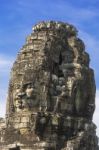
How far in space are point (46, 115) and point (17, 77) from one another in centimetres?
374

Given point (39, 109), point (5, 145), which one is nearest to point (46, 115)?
point (39, 109)

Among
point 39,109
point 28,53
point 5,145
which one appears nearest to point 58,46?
point 28,53

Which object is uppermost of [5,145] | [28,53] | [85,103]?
[28,53]

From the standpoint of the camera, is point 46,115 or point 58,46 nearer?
point 46,115

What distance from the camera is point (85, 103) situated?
46406mm

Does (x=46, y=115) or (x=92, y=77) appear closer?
(x=46, y=115)

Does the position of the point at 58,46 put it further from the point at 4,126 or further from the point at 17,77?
the point at 4,126

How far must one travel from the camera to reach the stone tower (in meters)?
44.0

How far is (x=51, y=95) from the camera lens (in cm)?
4491

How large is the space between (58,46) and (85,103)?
454 centimetres

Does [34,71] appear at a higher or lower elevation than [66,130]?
higher

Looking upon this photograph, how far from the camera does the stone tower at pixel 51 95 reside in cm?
4397

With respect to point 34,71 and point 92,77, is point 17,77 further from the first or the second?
point 92,77

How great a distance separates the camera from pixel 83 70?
46250 millimetres
